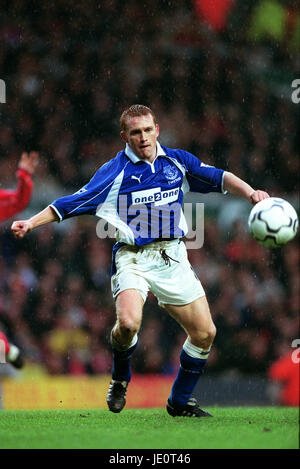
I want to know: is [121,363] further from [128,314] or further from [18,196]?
[18,196]

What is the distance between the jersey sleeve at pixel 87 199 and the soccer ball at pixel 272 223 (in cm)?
108

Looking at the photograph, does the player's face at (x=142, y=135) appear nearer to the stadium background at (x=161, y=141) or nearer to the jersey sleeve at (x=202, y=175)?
the jersey sleeve at (x=202, y=175)

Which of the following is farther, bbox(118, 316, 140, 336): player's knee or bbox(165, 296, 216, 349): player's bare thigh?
bbox(165, 296, 216, 349): player's bare thigh

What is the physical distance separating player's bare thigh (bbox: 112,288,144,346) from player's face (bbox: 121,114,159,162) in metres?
1.02

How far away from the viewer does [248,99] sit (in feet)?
43.4

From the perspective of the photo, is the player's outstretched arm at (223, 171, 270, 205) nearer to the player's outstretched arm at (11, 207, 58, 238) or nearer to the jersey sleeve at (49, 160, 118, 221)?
the jersey sleeve at (49, 160, 118, 221)

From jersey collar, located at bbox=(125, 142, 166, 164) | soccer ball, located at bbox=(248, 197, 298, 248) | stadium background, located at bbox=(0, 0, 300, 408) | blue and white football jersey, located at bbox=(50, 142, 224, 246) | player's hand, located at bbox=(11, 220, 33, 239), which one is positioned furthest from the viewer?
stadium background, located at bbox=(0, 0, 300, 408)

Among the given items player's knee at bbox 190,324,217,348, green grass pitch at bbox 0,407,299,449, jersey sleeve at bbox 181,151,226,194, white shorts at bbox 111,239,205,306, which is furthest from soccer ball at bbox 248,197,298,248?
green grass pitch at bbox 0,407,299,449

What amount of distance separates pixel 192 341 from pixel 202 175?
1.24m

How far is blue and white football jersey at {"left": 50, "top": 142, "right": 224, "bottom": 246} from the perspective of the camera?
5477 millimetres

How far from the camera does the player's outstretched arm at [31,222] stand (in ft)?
16.3

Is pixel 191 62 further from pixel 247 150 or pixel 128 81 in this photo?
pixel 247 150

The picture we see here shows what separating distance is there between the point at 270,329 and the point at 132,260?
579 centimetres

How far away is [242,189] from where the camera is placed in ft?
18.0
